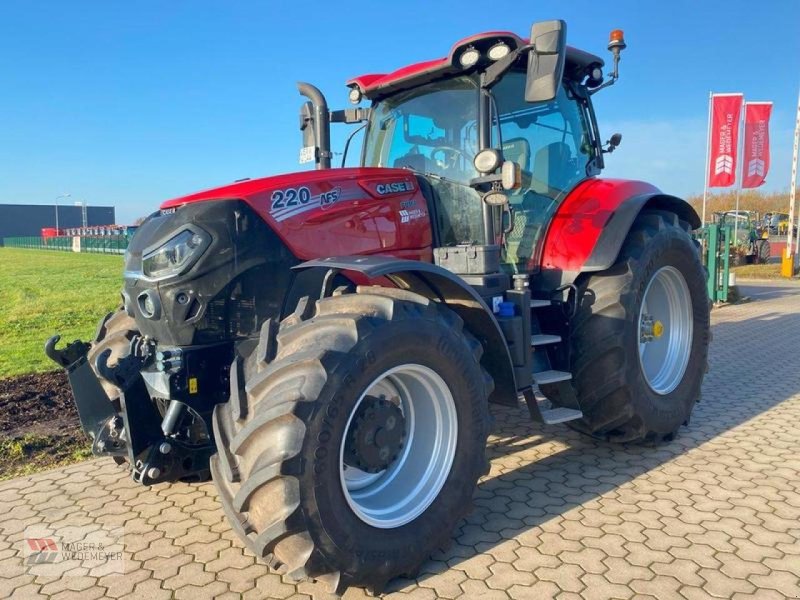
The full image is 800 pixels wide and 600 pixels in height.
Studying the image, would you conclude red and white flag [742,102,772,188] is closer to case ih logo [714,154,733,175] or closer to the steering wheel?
case ih logo [714,154,733,175]

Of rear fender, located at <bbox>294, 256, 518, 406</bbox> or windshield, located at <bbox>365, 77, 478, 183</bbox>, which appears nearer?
rear fender, located at <bbox>294, 256, 518, 406</bbox>

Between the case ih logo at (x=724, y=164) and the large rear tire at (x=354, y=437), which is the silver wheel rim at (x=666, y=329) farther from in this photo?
the case ih logo at (x=724, y=164)

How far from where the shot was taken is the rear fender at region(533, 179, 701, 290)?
411 cm

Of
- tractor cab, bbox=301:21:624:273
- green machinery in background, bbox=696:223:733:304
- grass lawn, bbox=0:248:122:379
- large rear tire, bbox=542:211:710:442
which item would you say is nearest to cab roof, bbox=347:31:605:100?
tractor cab, bbox=301:21:624:273

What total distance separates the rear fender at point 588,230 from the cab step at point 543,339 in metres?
0.36

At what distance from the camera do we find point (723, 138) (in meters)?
A: 17.4

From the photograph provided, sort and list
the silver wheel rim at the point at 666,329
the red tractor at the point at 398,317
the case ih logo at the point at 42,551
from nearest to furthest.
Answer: the red tractor at the point at 398,317 < the case ih logo at the point at 42,551 < the silver wheel rim at the point at 666,329

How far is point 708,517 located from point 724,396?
2915 mm

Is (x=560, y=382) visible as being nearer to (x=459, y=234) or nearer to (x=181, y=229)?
(x=459, y=234)

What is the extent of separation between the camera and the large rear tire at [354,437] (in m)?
2.45

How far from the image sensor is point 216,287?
2992mm

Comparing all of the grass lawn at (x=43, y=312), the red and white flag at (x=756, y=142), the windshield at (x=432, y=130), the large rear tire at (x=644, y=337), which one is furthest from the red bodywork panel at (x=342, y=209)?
the red and white flag at (x=756, y=142)

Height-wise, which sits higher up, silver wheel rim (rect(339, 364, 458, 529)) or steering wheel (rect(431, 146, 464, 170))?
steering wheel (rect(431, 146, 464, 170))

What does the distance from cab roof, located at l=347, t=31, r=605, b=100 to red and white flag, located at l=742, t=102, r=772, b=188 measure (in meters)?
17.4
